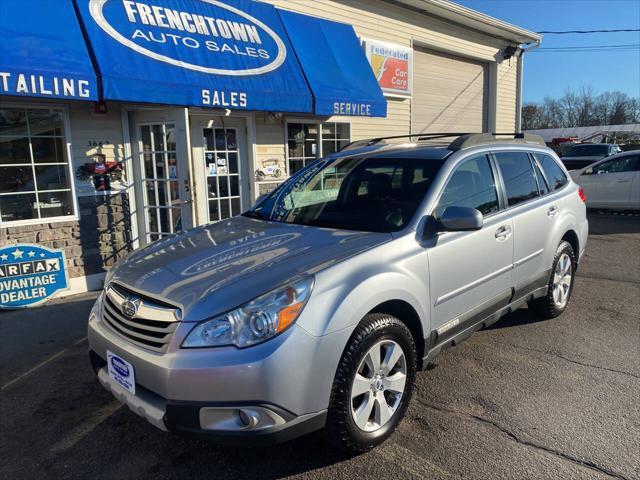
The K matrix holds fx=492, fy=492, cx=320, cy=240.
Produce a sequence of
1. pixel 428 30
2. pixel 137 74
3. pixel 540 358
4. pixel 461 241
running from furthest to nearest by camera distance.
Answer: pixel 428 30
pixel 137 74
pixel 540 358
pixel 461 241

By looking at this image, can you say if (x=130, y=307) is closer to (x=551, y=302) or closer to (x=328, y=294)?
(x=328, y=294)

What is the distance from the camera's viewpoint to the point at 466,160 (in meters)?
3.70

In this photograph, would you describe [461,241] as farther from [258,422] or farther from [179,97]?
[179,97]

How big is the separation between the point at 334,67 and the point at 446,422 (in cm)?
672

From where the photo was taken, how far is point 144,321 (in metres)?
2.60

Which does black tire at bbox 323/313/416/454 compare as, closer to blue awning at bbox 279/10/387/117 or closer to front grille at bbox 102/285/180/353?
front grille at bbox 102/285/180/353

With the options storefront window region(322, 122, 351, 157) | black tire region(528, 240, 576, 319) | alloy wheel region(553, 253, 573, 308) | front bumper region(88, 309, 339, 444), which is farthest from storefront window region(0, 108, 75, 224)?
alloy wheel region(553, 253, 573, 308)

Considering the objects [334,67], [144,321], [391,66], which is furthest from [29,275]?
[391,66]

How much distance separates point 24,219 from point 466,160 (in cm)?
515

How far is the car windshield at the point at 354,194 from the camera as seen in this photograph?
337cm

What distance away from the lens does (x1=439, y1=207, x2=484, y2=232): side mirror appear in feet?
10.1

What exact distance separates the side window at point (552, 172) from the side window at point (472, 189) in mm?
1093

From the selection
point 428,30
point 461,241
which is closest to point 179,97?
point 461,241

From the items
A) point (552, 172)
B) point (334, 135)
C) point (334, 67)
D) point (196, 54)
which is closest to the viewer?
point (552, 172)
